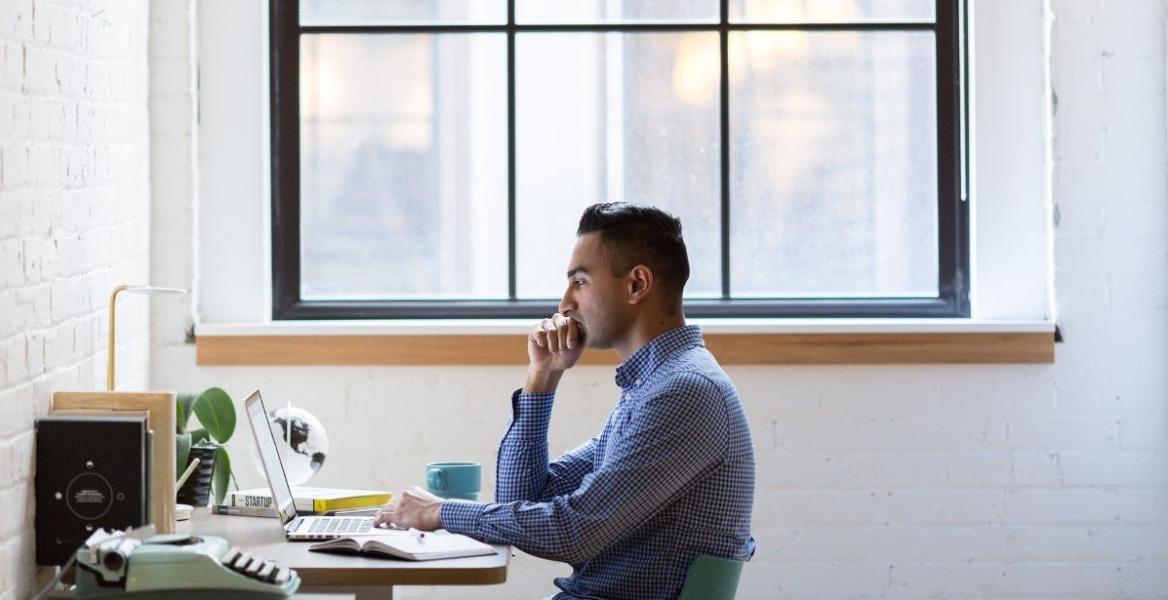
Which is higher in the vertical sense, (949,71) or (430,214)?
(949,71)

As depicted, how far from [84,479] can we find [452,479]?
695 mm

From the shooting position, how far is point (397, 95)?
390 cm

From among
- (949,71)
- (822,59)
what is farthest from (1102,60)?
(822,59)

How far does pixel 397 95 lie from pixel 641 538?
1.79 meters

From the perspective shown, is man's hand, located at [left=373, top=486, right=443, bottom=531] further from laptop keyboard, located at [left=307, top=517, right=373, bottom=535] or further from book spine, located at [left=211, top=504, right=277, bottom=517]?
book spine, located at [left=211, top=504, right=277, bottom=517]

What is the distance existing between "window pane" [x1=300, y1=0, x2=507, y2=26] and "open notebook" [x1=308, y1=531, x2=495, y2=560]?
1.76 m

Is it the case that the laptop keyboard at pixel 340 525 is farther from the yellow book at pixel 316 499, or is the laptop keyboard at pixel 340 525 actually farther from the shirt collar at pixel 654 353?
the shirt collar at pixel 654 353

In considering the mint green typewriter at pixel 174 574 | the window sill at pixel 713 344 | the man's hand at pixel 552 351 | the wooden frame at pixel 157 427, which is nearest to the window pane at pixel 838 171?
the window sill at pixel 713 344

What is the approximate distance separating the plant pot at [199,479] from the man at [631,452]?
46 centimetres

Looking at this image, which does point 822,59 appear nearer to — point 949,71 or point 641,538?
point 949,71

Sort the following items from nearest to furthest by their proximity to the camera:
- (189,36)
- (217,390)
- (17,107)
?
(17,107) < (217,390) < (189,36)

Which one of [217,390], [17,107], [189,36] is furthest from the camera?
[189,36]

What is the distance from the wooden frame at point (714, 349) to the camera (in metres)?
3.73

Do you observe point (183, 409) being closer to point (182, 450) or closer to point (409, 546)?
point (182, 450)
